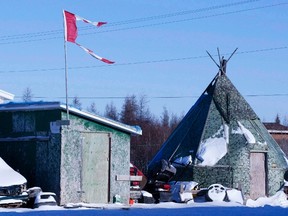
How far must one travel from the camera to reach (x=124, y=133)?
29.7 m

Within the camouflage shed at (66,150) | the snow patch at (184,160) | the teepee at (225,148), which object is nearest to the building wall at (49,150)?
the camouflage shed at (66,150)

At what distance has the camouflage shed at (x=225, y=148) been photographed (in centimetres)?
3606

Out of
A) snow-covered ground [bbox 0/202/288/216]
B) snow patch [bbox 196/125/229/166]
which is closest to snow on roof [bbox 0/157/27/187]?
snow-covered ground [bbox 0/202/288/216]

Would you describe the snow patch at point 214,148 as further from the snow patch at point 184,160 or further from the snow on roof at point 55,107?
the snow on roof at point 55,107

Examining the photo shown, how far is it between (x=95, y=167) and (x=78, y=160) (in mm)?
1034

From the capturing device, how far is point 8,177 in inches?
1030

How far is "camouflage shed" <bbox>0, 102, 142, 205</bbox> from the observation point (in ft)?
89.3

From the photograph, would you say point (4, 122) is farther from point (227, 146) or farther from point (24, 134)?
point (227, 146)

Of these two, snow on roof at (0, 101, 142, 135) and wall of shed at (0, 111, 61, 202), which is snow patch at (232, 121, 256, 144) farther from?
wall of shed at (0, 111, 61, 202)

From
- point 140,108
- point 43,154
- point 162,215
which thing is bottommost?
point 162,215

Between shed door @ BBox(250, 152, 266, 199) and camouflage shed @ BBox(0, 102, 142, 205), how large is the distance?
353 inches

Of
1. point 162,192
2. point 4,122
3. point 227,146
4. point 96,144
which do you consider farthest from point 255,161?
point 4,122

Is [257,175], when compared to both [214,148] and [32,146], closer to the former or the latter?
[214,148]

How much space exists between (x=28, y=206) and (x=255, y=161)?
48.1ft
